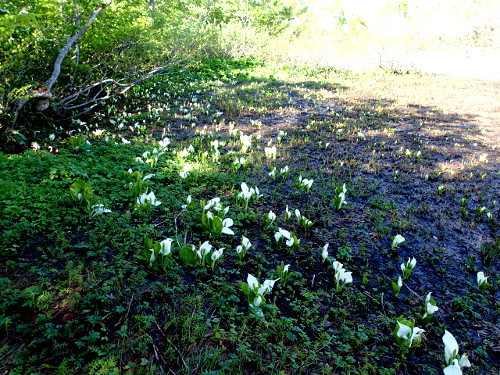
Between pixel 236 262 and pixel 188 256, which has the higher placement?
pixel 188 256

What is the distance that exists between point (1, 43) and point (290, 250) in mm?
5257

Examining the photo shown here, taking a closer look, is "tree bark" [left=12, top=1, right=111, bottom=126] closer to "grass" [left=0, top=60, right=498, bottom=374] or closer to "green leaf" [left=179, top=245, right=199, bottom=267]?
"grass" [left=0, top=60, right=498, bottom=374]

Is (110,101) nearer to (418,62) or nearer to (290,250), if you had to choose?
(290,250)

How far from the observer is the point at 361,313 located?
2.52 m

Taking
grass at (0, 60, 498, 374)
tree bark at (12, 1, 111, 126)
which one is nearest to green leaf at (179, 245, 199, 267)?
grass at (0, 60, 498, 374)

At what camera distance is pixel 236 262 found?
2852 mm

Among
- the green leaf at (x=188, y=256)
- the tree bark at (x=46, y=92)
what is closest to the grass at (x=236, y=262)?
the green leaf at (x=188, y=256)

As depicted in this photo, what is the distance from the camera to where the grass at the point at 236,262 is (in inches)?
76.1

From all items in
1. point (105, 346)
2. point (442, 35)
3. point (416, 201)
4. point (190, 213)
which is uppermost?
point (442, 35)

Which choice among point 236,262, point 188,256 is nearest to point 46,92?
point 188,256

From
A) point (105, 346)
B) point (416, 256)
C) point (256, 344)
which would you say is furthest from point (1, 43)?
point (416, 256)

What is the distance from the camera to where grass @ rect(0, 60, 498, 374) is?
1.93m

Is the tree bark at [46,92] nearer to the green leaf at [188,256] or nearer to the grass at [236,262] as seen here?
the grass at [236,262]

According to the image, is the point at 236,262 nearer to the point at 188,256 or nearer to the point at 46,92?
the point at 188,256
